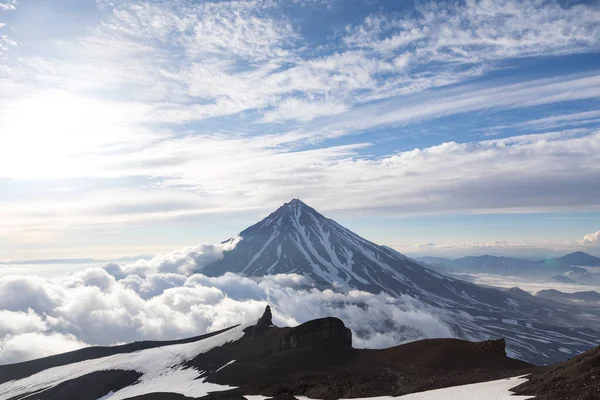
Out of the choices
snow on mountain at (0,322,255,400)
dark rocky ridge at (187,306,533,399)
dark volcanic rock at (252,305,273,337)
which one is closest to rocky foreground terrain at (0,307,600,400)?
dark rocky ridge at (187,306,533,399)

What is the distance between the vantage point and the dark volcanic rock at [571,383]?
33.6m

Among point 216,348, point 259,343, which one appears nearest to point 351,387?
point 259,343

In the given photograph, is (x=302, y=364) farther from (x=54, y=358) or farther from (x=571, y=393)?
(x=54, y=358)

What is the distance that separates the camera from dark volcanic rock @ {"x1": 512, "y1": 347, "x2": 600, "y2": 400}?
110 feet

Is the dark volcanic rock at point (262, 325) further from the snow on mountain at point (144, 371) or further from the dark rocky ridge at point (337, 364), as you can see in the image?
the snow on mountain at point (144, 371)

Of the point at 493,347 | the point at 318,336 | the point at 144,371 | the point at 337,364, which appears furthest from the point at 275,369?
the point at 144,371

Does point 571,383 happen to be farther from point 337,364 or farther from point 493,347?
point 337,364

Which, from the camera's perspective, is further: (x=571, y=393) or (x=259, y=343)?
(x=259, y=343)

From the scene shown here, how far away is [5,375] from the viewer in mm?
167125

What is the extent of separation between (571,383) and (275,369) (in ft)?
230

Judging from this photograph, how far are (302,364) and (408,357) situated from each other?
28.9 m

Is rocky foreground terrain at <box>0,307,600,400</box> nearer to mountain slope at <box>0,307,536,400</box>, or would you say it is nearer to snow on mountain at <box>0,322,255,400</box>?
mountain slope at <box>0,307,536,400</box>

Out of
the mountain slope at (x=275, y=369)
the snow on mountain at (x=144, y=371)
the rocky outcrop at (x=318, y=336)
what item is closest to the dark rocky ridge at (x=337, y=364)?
the rocky outcrop at (x=318, y=336)

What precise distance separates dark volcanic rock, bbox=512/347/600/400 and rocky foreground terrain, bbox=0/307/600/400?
91 mm
